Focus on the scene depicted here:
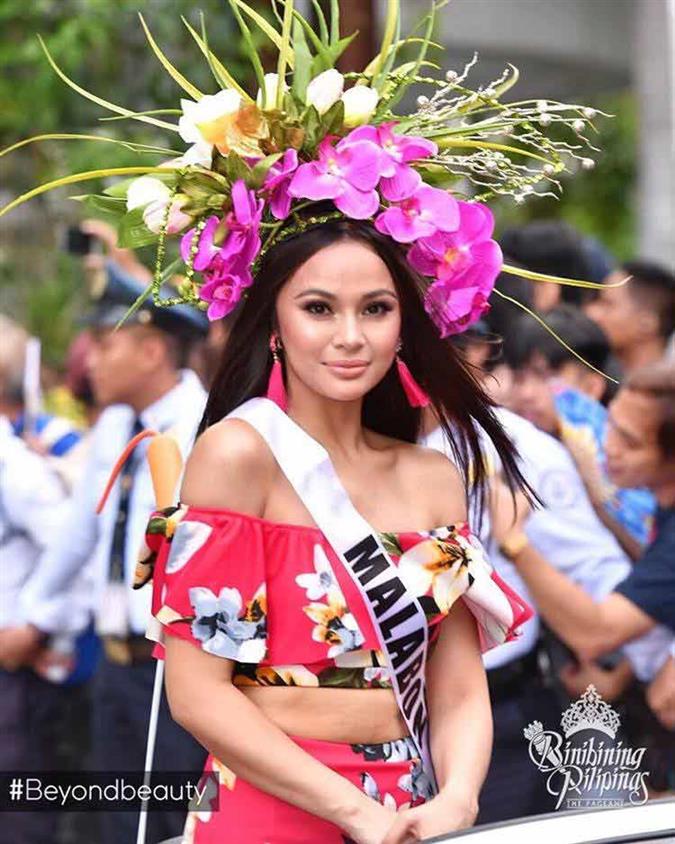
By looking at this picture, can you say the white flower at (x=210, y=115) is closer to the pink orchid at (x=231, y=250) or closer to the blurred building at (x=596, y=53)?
the pink orchid at (x=231, y=250)

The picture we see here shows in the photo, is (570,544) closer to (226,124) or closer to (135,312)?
(135,312)

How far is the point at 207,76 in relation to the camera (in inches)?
292

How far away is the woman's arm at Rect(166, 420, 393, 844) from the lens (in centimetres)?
260

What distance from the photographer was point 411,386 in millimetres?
3000

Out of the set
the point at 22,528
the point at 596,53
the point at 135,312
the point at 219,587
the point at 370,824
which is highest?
the point at 596,53

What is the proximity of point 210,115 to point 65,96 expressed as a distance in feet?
16.9

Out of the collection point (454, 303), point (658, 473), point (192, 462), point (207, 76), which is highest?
point (207, 76)

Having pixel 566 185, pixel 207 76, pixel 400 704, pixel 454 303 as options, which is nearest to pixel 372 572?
pixel 400 704

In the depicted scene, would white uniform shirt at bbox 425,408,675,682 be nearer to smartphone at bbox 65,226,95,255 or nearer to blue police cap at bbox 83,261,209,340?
blue police cap at bbox 83,261,209,340

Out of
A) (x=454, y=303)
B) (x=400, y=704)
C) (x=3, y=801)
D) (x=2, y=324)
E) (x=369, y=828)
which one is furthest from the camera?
(x=2, y=324)

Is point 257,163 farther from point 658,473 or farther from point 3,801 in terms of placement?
point 658,473

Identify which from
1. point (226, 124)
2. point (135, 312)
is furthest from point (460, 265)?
point (135, 312)

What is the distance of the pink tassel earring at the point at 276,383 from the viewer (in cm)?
289

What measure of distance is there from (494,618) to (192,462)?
57 centimetres
